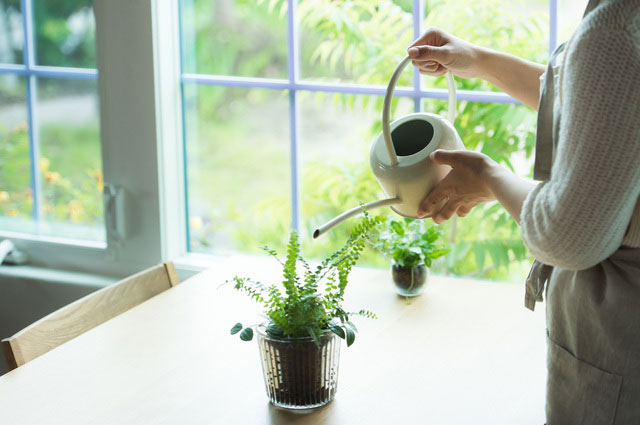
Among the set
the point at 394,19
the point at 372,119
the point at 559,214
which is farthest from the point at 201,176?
the point at 559,214

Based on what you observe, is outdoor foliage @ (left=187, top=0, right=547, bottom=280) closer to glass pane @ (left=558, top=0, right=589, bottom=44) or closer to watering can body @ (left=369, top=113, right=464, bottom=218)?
glass pane @ (left=558, top=0, right=589, bottom=44)

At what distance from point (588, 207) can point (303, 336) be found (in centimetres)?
49

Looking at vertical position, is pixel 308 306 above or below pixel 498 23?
below

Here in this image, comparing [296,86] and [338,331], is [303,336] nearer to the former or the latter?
[338,331]

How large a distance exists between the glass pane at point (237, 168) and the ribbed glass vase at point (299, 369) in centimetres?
104

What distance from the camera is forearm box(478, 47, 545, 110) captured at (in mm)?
1317

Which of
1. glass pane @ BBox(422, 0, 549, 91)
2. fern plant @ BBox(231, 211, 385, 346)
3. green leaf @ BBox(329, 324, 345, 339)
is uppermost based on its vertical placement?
glass pane @ BBox(422, 0, 549, 91)

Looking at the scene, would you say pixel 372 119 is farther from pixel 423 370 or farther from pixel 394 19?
pixel 423 370

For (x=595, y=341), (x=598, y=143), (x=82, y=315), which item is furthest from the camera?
(x=82, y=315)

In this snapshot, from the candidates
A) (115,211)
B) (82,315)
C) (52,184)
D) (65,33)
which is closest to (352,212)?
(82,315)

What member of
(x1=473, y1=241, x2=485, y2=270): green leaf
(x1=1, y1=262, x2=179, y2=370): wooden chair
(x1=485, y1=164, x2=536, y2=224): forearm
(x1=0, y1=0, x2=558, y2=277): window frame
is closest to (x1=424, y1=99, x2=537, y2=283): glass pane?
(x1=473, y1=241, x2=485, y2=270): green leaf

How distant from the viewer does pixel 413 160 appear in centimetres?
120

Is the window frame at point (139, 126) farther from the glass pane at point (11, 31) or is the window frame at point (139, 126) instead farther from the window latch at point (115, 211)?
the glass pane at point (11, 31)

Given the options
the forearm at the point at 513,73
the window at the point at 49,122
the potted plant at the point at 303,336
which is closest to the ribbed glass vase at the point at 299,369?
the potted plant at the point at 303,336
